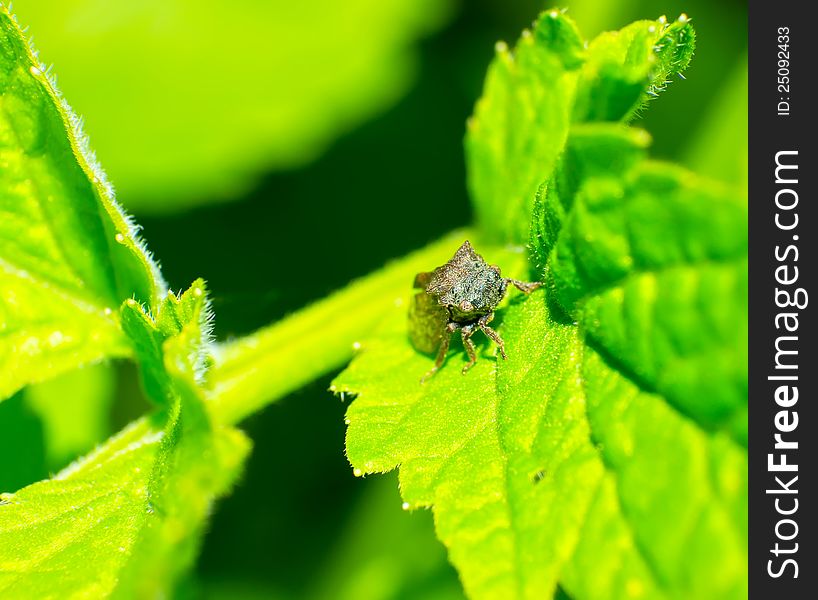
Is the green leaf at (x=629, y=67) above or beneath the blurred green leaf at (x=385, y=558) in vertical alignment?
above

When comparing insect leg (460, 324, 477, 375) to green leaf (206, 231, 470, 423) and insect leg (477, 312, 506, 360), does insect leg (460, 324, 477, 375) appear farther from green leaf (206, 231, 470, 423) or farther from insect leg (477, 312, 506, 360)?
green leaf (206, 231, 470, 423)

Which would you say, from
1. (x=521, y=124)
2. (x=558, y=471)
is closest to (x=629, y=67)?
(x=521, y=124)

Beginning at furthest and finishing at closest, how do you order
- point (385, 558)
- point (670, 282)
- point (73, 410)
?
point (385, 558), point (73, 410), point (670, 282)

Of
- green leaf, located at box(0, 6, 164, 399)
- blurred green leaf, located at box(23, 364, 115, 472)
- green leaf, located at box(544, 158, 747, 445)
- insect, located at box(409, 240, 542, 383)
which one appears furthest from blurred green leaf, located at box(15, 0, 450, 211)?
green leaf, located at box(544, 158, 747, 445)

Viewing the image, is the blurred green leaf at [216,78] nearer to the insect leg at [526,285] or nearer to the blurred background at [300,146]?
the blurred background at [300,146]
